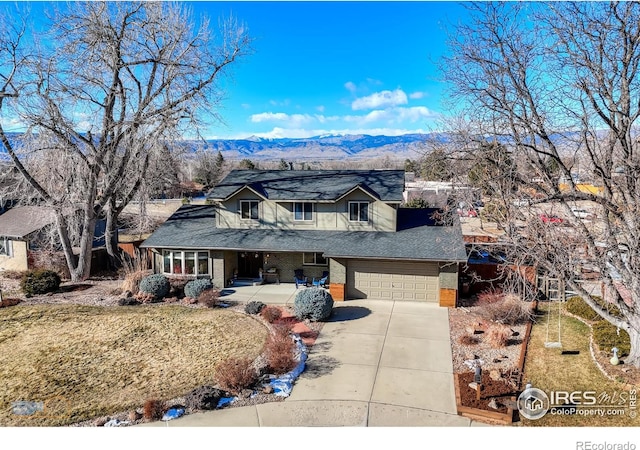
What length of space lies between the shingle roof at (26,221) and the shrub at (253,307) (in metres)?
13.3

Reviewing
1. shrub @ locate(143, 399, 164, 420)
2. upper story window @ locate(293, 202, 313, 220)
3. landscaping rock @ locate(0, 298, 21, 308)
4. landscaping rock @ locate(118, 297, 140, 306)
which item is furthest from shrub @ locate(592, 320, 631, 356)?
landscaping rock @ locate(0, 298, 21, 308)

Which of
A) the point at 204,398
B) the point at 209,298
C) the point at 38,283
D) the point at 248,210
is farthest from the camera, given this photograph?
the point at 248,210

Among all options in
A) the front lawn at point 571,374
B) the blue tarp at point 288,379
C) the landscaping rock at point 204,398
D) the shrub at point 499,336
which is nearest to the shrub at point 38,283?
the landscaping rock at point 204,398

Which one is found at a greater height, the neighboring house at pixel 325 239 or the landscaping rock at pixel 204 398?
the neighboring house at pixel 325 239

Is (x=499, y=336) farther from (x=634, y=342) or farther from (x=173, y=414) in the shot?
(x=173, y=414)

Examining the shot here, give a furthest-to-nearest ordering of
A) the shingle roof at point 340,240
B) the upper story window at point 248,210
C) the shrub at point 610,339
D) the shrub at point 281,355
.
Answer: the upper story window at point 248,210
the shingle roof at point 340,240
the shrub at point 610,339
the shrub at point 281,355

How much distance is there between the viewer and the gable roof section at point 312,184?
2188 centimetres

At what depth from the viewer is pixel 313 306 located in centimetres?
1647

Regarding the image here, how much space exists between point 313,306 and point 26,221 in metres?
20.2

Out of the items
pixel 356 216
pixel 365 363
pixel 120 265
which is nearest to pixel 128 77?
pixel 120 265

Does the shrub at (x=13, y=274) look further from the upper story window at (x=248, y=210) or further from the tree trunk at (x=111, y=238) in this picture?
the upper story window at (x=248, y=210)

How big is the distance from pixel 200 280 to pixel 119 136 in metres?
9.29

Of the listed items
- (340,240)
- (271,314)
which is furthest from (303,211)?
(271,314)
